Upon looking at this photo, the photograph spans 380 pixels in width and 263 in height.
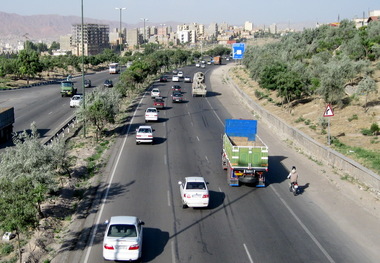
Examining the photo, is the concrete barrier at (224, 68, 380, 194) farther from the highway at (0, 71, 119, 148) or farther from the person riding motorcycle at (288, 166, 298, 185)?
the highway at (0, 71, 119, 148)

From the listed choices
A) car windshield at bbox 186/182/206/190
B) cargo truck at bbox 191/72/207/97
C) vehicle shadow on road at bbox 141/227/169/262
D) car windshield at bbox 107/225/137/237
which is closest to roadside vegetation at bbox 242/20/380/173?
cargo truck at bbox 191/72/207/97

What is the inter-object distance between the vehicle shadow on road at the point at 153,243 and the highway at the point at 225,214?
35mm

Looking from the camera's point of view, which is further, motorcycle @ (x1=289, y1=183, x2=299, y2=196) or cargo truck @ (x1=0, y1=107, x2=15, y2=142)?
cargo truck @ (x1=0, y1=107, x2=15, y2=142)

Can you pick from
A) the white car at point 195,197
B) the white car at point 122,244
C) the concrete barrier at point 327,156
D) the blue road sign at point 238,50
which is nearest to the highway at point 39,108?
the white car at point 195,197

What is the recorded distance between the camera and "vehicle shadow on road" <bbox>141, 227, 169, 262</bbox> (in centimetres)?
1437

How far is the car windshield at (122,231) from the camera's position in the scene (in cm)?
1385

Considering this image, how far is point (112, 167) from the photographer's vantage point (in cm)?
2562

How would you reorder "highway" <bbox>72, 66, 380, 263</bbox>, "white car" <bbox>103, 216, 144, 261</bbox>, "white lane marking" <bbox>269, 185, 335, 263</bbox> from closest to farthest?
"white car" <bbox>103, 216, 144, 261</bbox>, "white lane marking" <bbox>269, 185, 335, 263</bbox>, "highway" <bbox>72, 66, 380, 263</bbox>

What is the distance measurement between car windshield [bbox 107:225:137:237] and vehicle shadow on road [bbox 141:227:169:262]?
95cm

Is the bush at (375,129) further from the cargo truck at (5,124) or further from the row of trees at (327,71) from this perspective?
the cargo truck at (5,124)

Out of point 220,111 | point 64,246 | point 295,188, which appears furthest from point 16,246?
point 220,111

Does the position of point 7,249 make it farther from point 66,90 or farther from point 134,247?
point 66,90

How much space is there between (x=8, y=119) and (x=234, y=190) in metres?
19.8

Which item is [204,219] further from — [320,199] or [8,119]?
[8,119]
